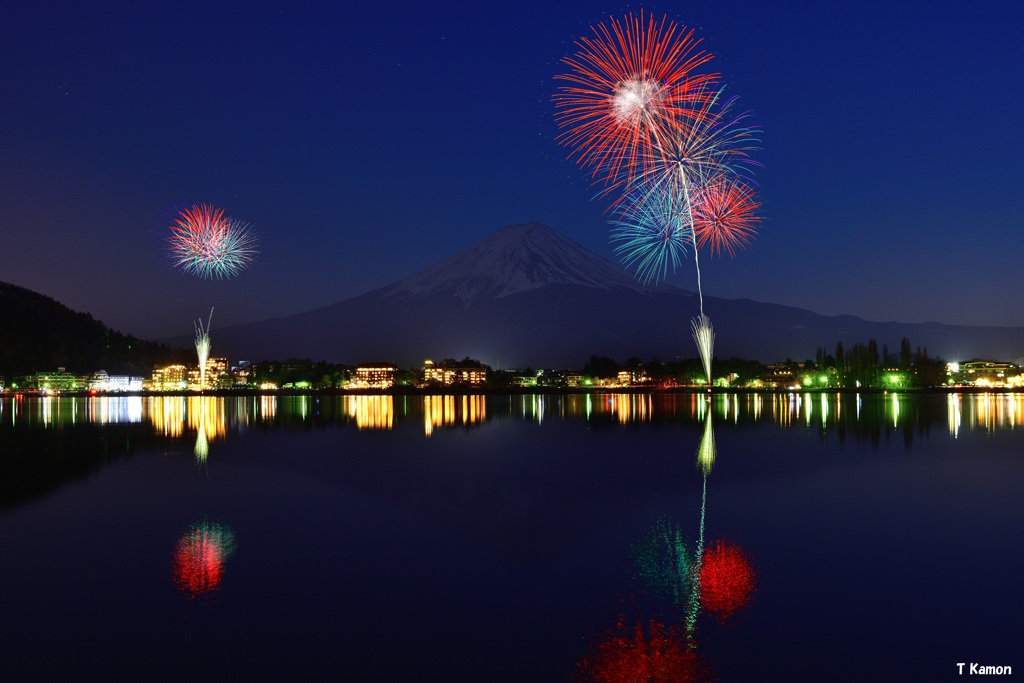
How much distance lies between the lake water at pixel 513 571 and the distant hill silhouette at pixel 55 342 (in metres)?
159

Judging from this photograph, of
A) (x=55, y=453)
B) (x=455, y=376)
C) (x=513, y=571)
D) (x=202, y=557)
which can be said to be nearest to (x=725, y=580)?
(x=513, y=571)

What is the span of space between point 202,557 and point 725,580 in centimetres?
643

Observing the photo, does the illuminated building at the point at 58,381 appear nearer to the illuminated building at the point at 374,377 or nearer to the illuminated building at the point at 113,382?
the illuminated building at the point at 113,382

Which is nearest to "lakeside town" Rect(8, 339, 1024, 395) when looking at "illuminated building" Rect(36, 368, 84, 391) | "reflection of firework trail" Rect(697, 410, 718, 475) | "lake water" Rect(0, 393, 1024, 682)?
"illuminated building" Rect(36, 368, 84, 391)

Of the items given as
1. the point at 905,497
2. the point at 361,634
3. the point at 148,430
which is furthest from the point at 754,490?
the point at 148,430

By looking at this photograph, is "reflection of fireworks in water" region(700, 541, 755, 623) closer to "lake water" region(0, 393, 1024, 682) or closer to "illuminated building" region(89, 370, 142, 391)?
"lake water" region(0, 393, 1024, 682)

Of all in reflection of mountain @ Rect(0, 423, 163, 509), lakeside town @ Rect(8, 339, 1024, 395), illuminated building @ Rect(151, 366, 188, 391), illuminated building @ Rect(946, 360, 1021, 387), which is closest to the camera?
reflection of mountain @ Rect(0, 423, 163, 509)

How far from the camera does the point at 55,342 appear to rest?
164 meters

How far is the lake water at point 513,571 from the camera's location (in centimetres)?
664

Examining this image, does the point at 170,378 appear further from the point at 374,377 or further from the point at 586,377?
the point at 586,377

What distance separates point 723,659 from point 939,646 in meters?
2.02

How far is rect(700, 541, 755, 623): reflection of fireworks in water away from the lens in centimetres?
792

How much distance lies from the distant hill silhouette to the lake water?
159031 millimetres

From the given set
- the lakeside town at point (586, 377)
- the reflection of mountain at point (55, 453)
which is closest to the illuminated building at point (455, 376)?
the lakeside town at point (586, 377)
